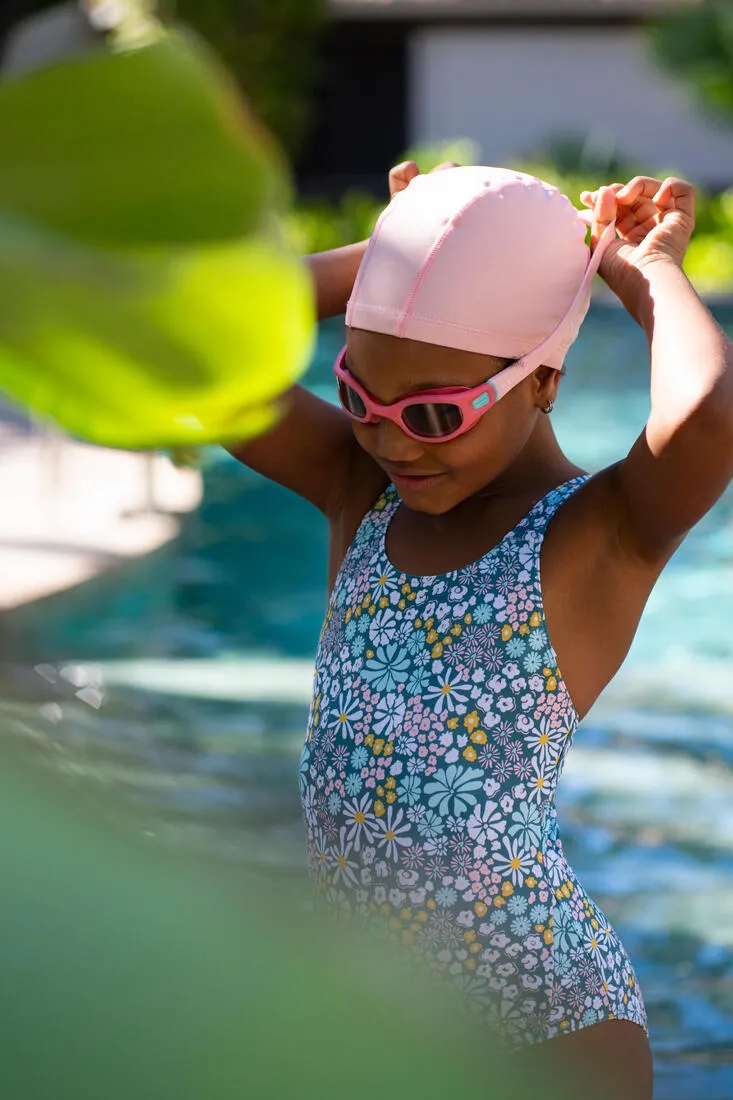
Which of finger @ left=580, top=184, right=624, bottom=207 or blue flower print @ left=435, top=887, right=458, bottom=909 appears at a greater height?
finger @ left=580, top=184, right=624, bottom=207

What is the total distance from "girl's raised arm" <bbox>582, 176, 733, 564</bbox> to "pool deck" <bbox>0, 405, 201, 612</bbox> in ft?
17.7

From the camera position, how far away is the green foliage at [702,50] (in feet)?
74.6

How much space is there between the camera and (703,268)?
19406 mm

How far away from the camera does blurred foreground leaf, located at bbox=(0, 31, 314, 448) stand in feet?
1.32

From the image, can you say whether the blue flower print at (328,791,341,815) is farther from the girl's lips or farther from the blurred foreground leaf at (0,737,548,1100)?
the blurred foreground leaf at (0,737,548,1100)

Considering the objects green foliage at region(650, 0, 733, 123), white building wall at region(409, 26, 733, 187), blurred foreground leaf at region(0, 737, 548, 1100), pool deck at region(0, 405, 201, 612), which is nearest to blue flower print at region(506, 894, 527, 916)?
blurred foreground leaf at region(0, 737, 548, 1100)

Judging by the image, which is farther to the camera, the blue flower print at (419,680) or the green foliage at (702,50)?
the green foliage at (702,50)

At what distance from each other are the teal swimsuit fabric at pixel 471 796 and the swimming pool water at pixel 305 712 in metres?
0.53

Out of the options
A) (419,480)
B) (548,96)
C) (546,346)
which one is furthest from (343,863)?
(548,96)

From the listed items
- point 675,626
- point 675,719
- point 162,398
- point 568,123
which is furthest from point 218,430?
point 568,123

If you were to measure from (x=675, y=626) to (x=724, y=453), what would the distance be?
6.96 m

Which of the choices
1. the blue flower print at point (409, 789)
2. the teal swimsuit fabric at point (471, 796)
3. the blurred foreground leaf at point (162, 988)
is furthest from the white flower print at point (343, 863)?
the blurred foreground leaf at point (162, 988)

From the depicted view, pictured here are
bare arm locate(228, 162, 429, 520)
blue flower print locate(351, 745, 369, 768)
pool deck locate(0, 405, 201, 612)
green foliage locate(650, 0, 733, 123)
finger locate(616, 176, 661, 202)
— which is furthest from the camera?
green foliage locate(650, 0, 733, 123)

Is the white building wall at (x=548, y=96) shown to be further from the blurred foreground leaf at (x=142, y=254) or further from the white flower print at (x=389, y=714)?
the blurred foreground leaf at (x=142, y=254)
